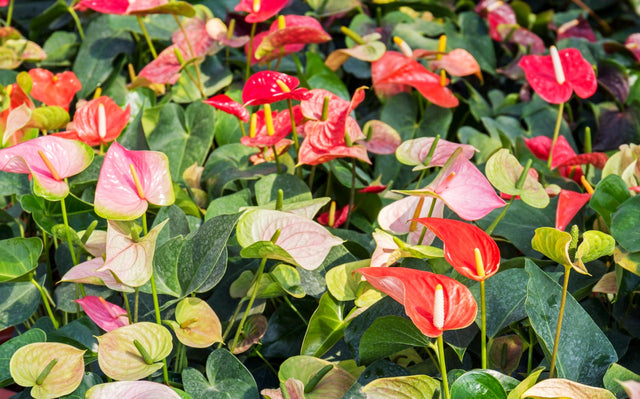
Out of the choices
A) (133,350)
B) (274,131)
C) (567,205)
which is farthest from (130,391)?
(567,205)

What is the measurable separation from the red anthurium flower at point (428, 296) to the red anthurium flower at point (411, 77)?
1.72 feet

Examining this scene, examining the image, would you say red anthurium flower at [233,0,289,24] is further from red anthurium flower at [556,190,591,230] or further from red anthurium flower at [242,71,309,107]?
red anthurium flower at [556,190,591,230]

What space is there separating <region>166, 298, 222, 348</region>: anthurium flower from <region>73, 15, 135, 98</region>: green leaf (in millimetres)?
636

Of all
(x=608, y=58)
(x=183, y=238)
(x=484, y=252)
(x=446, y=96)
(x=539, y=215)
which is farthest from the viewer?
(x=608, y=58)

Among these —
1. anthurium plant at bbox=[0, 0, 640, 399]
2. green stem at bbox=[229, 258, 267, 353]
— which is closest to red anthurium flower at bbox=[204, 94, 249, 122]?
anthurium plant at bbox=[0, 0, 640, 399]

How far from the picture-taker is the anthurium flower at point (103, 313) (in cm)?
64

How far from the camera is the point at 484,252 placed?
0.56 meters

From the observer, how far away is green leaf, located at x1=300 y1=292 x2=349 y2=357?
25.5 inches

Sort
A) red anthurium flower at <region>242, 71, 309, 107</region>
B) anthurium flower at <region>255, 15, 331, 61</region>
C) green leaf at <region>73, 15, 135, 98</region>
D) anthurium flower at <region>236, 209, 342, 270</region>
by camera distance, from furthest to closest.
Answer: green leaf at <region>73, 15, 135, 98</region> → anthurium flower at <region>255, 15, 331, 61</region> → red anthurium flower at <region>242, 71, 309, 107</region> → anthurium flower at <region>236, 209, 342, 270</region>

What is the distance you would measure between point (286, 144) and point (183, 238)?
23cm

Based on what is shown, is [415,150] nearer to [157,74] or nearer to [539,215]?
[539,215]

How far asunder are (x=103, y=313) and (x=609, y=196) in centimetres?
54

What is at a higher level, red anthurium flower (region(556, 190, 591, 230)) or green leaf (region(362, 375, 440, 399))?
red anthurium flower (region(556, 190, 591, 230))

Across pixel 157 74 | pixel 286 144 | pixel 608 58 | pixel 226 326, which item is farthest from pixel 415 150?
pixel 608 58
